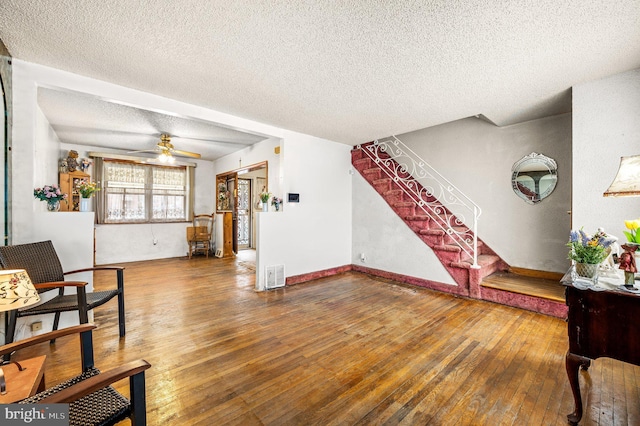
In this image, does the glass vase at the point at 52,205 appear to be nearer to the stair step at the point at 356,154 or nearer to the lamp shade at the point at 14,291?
the lamp shade at the point at 14,291

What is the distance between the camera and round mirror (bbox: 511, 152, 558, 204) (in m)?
3.99

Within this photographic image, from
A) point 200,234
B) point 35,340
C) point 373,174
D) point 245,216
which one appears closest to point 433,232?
point 373,174

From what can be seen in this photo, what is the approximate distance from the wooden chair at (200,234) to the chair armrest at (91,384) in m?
6.36

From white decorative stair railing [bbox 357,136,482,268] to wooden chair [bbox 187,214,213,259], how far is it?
4809mm

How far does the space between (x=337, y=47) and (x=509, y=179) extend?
150 inches

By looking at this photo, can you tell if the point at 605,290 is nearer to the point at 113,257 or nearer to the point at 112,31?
the point at 112,31

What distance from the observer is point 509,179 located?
4395mm

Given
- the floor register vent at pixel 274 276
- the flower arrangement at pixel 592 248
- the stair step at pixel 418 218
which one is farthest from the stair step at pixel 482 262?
the floor register vent at pixel 274 276

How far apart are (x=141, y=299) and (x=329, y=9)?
4.24 m

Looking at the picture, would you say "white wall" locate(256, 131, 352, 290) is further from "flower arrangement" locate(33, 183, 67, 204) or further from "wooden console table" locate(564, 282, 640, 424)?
"wooden console table" locate(564, 282, 640, 424)

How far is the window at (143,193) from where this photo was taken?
6.41 metres

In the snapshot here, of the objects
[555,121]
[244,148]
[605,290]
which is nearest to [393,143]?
[555,121]

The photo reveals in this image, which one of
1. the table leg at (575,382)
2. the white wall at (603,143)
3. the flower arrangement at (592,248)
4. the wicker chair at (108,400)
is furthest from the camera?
the white wall at (603,143)

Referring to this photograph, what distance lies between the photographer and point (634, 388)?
75.4 inches
